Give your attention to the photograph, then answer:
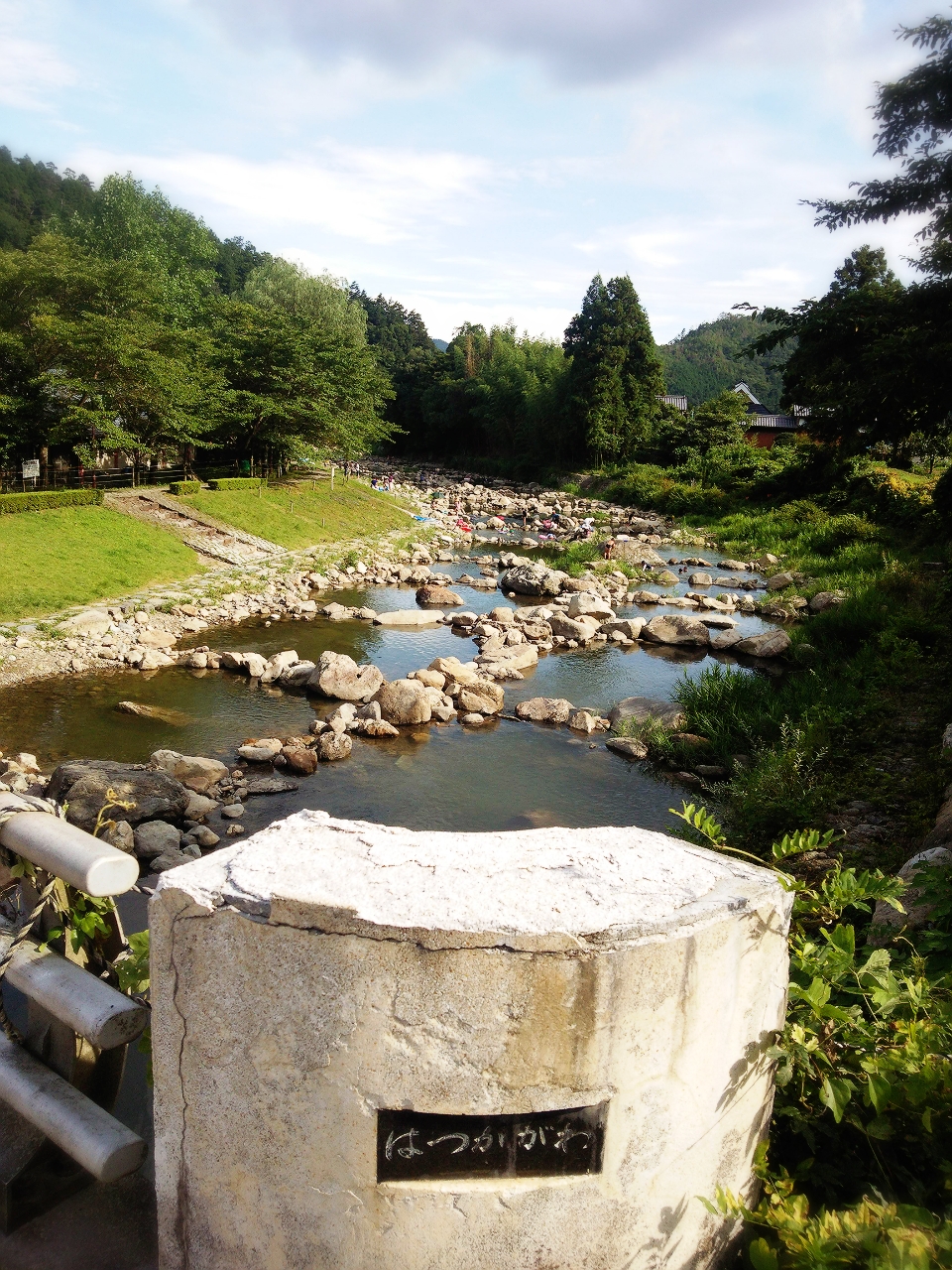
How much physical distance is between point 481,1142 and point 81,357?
1029 inches

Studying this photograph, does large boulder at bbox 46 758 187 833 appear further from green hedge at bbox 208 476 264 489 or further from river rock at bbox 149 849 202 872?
green hedge at bbox 208 476 264 489

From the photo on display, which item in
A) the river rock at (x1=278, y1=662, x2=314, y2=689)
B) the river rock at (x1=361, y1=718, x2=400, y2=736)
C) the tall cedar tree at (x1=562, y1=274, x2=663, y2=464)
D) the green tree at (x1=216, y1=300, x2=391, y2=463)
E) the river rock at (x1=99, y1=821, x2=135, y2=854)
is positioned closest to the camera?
the river rock at (x1=99, y1=821, x2=135, y2=854)

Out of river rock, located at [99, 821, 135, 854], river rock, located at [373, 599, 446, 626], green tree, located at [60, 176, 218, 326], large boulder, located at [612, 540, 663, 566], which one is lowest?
river rock, located at [99, 821, 135, 854]

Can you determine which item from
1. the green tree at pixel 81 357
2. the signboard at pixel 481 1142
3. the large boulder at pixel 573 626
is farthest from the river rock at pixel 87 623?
the signboard at pixel 481 1142

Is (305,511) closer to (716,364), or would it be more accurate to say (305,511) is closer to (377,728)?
(377,728)

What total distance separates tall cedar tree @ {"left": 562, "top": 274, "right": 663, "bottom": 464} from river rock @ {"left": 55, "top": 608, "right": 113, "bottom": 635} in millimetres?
37936

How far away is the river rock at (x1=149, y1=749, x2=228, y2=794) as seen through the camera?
37.1ft

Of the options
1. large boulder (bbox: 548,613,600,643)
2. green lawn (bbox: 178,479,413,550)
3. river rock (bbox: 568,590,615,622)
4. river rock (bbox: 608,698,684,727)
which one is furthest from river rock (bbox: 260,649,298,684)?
green lawn (bbox: 178,479,413,550)

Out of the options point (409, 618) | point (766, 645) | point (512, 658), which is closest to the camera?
point (512, 658)

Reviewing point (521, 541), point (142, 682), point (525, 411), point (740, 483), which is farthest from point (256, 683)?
point (525, 411)

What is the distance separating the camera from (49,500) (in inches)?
896

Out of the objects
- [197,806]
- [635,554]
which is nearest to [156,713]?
[197,806]

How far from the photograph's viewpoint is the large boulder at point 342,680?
15.1 m

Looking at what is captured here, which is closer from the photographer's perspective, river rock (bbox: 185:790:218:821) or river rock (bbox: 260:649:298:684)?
→ river rock (bbox: 185:790:218:821)
